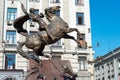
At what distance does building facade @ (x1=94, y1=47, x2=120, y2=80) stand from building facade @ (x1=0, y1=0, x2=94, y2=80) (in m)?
10.2

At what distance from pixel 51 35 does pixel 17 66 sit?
68.1ft

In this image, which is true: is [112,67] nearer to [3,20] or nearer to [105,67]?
[105,67]

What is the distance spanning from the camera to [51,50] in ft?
100

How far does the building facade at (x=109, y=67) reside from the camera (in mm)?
41000

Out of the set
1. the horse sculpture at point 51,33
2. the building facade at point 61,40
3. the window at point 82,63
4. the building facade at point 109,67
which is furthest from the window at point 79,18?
the horse sculpture at point 51,33

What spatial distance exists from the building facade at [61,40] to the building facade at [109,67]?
10230 mm

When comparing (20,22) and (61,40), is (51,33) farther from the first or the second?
(61,40)

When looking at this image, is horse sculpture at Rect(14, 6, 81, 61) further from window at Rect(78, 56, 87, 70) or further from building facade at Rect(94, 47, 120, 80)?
building facade at Rect(94, 47, 120, 80)

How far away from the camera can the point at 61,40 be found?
31.4 m

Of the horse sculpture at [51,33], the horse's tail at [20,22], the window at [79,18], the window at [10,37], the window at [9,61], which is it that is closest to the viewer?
the horse sculpture at [51,33]

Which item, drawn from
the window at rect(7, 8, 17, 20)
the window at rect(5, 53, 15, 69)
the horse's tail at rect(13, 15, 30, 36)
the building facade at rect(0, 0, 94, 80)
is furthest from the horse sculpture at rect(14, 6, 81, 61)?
the window at rect(7, 8, 17, 20)

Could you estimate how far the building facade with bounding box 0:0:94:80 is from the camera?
30.1 meters

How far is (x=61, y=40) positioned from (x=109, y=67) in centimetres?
1536

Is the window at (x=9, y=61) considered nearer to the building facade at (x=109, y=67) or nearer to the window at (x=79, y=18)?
the window at (x=79, y=18)
